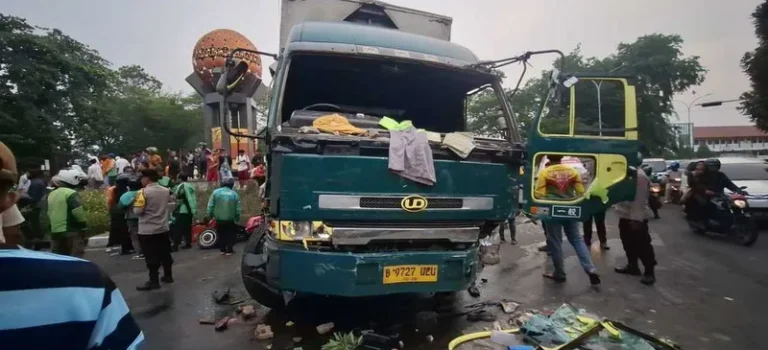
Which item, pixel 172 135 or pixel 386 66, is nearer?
pixel 386 66

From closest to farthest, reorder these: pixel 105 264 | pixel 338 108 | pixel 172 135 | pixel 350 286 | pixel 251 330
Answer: pixel 350 286 → pixel 251 330 → pixel 338 108 → pixel 105 264 → pixel 172 135

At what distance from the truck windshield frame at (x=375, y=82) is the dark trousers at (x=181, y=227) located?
4.72 metres

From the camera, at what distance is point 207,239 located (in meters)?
9.07

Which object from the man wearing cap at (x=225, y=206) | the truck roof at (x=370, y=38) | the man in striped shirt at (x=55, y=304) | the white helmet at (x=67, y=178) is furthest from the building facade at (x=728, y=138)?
the man in striped shirt at (x=55, y=304)

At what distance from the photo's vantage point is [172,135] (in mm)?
36969

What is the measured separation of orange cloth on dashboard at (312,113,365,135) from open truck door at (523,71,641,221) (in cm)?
219

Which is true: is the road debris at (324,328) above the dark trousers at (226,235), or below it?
below

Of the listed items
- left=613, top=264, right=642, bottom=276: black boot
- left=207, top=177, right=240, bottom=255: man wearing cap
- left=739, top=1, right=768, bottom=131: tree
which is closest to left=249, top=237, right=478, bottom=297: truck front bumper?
left=613, top=264, right=642, bottom=276: black boot

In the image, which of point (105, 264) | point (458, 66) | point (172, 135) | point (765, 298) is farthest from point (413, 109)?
point (172, 135)

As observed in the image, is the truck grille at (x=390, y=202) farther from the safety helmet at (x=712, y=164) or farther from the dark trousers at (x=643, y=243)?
the safety helmet at (x=712, y=164)

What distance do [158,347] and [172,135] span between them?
3581cm

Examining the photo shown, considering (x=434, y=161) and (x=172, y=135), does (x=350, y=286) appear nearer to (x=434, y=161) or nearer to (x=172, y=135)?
(x=434, y=161)

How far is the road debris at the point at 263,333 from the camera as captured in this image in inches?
174

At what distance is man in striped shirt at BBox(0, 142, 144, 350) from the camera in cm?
98
